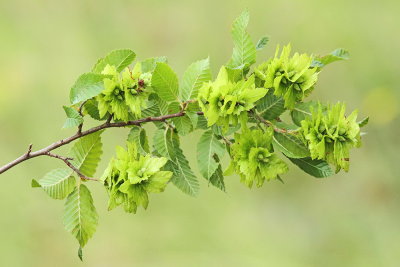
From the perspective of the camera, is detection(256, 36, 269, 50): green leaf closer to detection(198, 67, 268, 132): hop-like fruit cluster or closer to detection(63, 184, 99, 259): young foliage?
detection(198, 67, 268, 132): hop-like fruit cluster

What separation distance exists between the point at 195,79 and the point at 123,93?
9cm

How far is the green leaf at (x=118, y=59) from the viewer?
672 millimetres

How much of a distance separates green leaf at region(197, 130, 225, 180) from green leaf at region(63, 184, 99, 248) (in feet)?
0.44

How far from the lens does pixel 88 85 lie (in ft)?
2.11

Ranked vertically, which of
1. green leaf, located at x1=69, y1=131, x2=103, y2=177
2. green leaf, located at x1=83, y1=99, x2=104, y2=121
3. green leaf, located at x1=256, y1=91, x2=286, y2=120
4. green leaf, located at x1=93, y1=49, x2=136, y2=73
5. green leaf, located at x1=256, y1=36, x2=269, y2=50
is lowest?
green leaf, located at x1=69, y1=131, x2=103, y2=177

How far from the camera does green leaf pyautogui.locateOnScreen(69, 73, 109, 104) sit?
639 mm

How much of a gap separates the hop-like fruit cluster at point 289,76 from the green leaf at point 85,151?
217 mm

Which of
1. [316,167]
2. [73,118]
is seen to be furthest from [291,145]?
[73,118]

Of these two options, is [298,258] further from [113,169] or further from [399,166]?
[113,169]

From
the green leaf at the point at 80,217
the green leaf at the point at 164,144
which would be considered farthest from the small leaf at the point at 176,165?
the green leaf at the point at 80,217

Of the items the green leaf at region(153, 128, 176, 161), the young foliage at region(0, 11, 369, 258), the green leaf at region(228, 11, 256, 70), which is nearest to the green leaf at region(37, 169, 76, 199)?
the young foliage at region(0, 11, 369, 258)

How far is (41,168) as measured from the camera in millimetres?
2123

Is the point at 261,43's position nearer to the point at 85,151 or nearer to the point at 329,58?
the point at 329,58

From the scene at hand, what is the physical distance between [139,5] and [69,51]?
333 millimetres
